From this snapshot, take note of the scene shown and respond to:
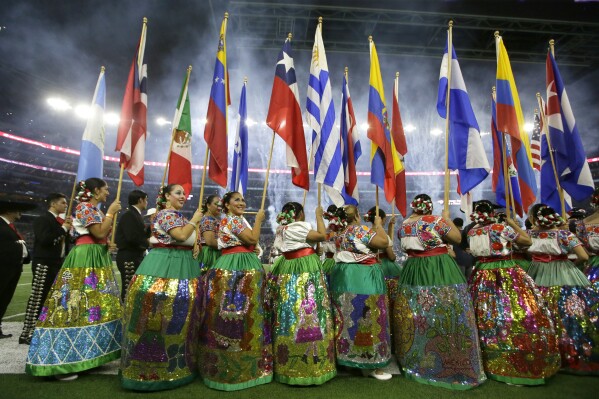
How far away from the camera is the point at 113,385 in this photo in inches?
134

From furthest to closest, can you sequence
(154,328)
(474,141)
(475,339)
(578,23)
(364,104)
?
1. (364,104)
2. (578,23)
3. (474,141)
4. (475,339)
5. (154,328)

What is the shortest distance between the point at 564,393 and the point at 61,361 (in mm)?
5091

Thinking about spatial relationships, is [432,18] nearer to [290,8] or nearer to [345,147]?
[290,8]

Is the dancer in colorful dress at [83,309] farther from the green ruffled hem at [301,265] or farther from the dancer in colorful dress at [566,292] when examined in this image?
the dancer in colorful dress at [566,292]

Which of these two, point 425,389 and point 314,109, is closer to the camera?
point 425,389

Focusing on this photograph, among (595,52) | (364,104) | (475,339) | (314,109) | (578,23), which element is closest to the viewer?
(475,339)

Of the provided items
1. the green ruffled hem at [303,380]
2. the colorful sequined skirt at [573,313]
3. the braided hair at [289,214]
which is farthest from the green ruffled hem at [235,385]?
the colorful sequined skirt at [573,313]

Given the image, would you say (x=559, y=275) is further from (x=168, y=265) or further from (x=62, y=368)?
(x=62, y=368)

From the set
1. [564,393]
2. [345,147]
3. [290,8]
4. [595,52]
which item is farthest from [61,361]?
[595,52]

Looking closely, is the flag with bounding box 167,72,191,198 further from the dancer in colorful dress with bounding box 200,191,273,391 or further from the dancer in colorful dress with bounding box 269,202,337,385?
the dancer in colorful dress with bounding box 269,202,337,385

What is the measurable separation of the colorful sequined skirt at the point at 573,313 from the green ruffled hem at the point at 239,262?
3.61 meters

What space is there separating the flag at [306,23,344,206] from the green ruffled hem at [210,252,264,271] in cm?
127

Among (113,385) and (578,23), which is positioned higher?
(578,23)

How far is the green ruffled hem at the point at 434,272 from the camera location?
3.69m
